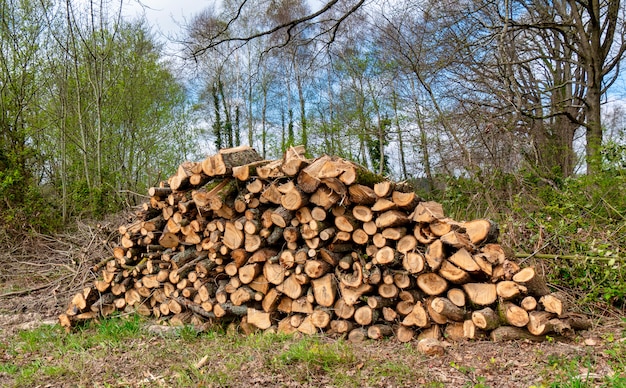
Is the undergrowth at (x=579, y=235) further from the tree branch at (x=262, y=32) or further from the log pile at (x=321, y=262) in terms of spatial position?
the tree branch at (x=262, y=32)

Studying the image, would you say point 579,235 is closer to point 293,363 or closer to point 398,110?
point 293,363

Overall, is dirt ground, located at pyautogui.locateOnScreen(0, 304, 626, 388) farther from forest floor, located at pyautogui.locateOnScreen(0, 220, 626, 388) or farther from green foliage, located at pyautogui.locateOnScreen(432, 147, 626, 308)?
green foliage, located at pyautogui.locateOnScreen(432, 147, 626, 308)

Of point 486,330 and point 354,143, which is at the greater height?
point 354,143

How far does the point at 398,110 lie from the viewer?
39.7 feet

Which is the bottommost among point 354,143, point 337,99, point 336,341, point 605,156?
point 336,341

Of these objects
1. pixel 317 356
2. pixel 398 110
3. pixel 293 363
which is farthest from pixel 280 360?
pixel 398 110

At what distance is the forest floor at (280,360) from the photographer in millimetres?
2758

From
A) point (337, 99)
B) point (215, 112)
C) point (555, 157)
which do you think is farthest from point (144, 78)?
point (555, 157)

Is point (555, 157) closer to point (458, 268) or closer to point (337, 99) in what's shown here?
point (458, 268)

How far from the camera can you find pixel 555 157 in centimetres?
798

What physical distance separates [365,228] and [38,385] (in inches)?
106

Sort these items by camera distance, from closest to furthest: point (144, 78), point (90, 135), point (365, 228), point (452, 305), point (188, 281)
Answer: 1. point (452, 305)
2. point (365, 228)
3. point (188, 281)
4. point (90, 135)
5. point (144, 78)

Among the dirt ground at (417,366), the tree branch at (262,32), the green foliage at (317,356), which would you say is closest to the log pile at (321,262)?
the dirt ground at (417,366)

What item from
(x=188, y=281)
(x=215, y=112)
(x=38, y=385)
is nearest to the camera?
(x=38, y=385)
